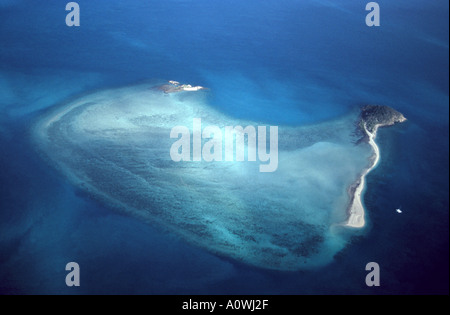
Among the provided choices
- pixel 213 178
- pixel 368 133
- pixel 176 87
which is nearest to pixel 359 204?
pixel 368 133

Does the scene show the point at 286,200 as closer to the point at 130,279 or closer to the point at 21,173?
the point at 130,279

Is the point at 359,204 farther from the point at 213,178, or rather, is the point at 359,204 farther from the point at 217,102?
the point at 217,102

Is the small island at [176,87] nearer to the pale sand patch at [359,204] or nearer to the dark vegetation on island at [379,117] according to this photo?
the dark vegetation on island at [379,117]

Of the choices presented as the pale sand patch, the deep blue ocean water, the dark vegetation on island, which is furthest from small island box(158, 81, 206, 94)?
the pale sand patch

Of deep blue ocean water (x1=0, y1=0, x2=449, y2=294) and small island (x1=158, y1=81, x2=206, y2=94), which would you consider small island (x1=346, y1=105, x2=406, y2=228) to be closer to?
deep blue ocean water (x1=0, y1=0, x2=449, y2=294)

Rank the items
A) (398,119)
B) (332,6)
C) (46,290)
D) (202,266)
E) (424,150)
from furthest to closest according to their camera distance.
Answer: (332,6), (398,119), (424,150), (202,266), (46,290)

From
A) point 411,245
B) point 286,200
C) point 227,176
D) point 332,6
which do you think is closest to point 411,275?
point 411,245
